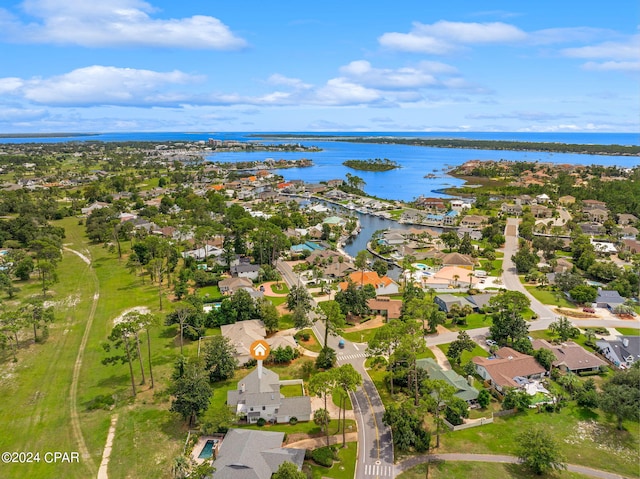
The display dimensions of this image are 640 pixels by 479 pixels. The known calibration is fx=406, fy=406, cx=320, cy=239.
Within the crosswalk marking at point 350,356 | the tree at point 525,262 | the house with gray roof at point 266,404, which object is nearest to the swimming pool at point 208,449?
the house with gray roof at point 266,404

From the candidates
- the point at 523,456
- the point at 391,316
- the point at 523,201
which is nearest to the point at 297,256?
the point at 391,316

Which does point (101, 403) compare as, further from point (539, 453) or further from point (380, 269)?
point (380, 269)

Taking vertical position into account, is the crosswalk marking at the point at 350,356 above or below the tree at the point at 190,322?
below

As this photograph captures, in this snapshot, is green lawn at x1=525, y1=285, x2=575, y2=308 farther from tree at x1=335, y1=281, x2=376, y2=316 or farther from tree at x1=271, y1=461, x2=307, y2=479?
tree at x1=271, y1=461, x2=307, y2=479

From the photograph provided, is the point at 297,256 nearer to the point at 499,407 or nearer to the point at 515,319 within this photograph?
the point at 515,319

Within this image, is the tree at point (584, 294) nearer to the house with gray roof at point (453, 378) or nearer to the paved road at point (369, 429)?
the house with gray roof at point (453, 378)

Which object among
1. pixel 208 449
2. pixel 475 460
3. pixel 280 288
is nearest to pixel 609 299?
pixel 475 460
